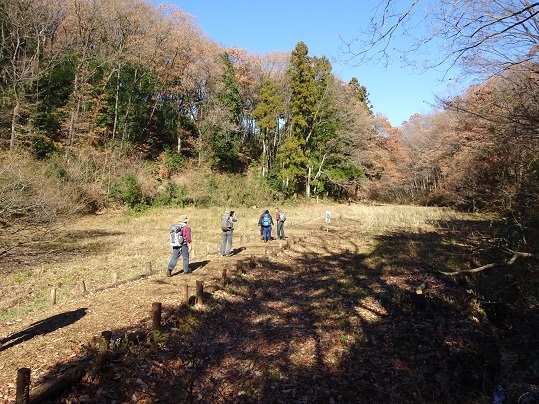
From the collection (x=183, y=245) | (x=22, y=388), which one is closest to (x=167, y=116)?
(x=183, y=245)

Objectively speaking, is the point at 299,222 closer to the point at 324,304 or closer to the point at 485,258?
the point at 485,258

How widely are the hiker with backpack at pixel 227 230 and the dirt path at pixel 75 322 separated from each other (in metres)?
1.89

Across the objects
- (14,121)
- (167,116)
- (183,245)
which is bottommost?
(183,245)

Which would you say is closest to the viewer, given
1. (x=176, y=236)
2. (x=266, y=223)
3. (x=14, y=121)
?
(x=176, y=236)

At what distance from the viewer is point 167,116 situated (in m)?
34.2

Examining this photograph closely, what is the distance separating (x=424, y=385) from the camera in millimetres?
5535

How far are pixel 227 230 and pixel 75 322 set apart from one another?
6341mm

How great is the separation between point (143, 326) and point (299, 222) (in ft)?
62.8

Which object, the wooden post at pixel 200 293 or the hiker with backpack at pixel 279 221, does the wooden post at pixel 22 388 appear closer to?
the wooden post at pixel 200 293

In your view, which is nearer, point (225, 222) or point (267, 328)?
point (267, 328)

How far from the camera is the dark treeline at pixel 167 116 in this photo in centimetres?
2455

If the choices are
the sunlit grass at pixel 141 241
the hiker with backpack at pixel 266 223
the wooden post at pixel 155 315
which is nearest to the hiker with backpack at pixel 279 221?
the hiker with backpack at pixel 266 223

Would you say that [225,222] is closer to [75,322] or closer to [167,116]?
[75,322]

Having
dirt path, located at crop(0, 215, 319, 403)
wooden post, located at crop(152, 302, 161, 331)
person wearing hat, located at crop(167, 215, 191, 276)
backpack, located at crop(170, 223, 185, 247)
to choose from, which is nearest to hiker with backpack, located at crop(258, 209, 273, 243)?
dirt path, located at crop(0, 215, 319, 403)
